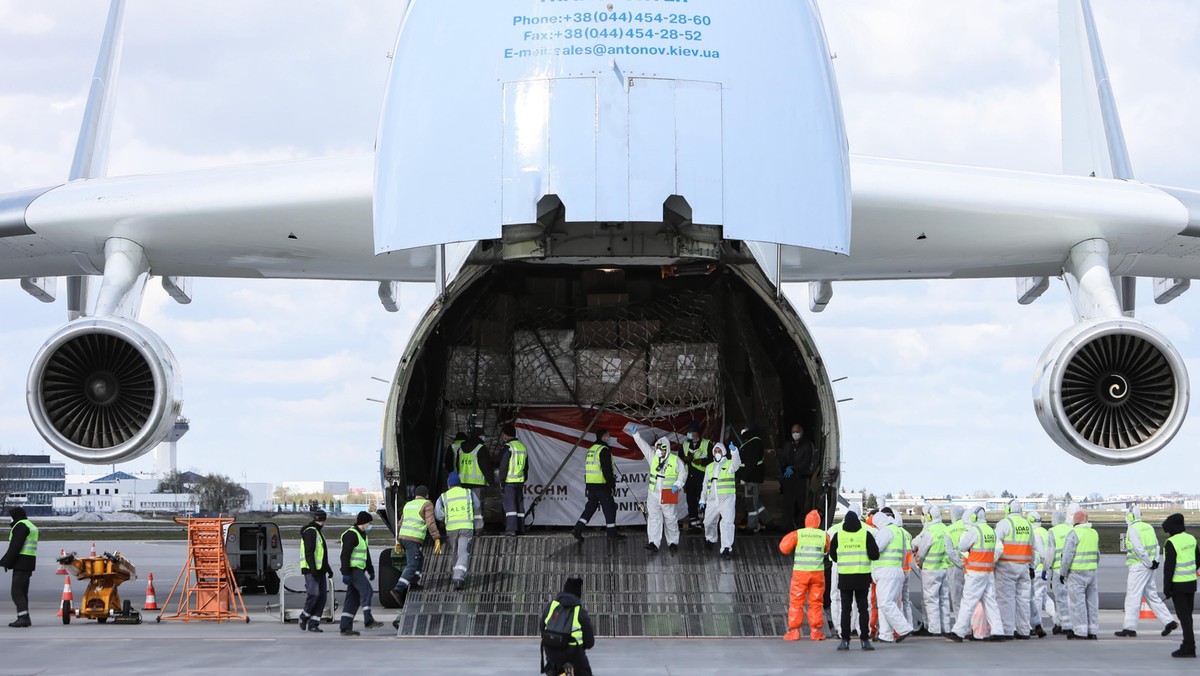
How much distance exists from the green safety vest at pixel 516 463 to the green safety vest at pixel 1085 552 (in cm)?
531

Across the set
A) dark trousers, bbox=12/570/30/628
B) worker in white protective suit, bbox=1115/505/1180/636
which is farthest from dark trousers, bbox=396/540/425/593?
worker in white protective suit, bbox=1115/505/1180/636

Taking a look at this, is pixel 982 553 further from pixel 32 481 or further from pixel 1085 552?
pixel 32 481

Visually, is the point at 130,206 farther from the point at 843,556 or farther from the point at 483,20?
the point at 843,556

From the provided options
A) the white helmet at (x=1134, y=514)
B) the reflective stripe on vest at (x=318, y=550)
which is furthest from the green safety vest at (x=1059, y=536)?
the reflective stripe on vest at (x=318, y=550)

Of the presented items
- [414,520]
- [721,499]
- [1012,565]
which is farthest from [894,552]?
[414,520]

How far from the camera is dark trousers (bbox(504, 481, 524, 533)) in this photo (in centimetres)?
1408

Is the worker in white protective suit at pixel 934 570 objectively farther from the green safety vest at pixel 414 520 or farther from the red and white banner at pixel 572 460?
the green safety vest at pixel 414 520

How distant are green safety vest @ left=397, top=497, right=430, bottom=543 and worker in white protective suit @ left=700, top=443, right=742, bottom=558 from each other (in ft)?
8.62

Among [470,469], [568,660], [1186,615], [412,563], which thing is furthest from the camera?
[470,469]

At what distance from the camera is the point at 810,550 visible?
37.8 ft

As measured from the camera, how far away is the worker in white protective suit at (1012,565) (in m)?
12.3

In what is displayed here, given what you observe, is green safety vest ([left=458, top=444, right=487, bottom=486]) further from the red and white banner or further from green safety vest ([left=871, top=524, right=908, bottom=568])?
green safety vest ([left=871, top=524, right=908, bottom=568])

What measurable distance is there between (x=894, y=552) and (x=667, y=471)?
2.50 metres

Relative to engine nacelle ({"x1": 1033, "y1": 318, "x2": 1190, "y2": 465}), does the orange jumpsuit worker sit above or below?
below
